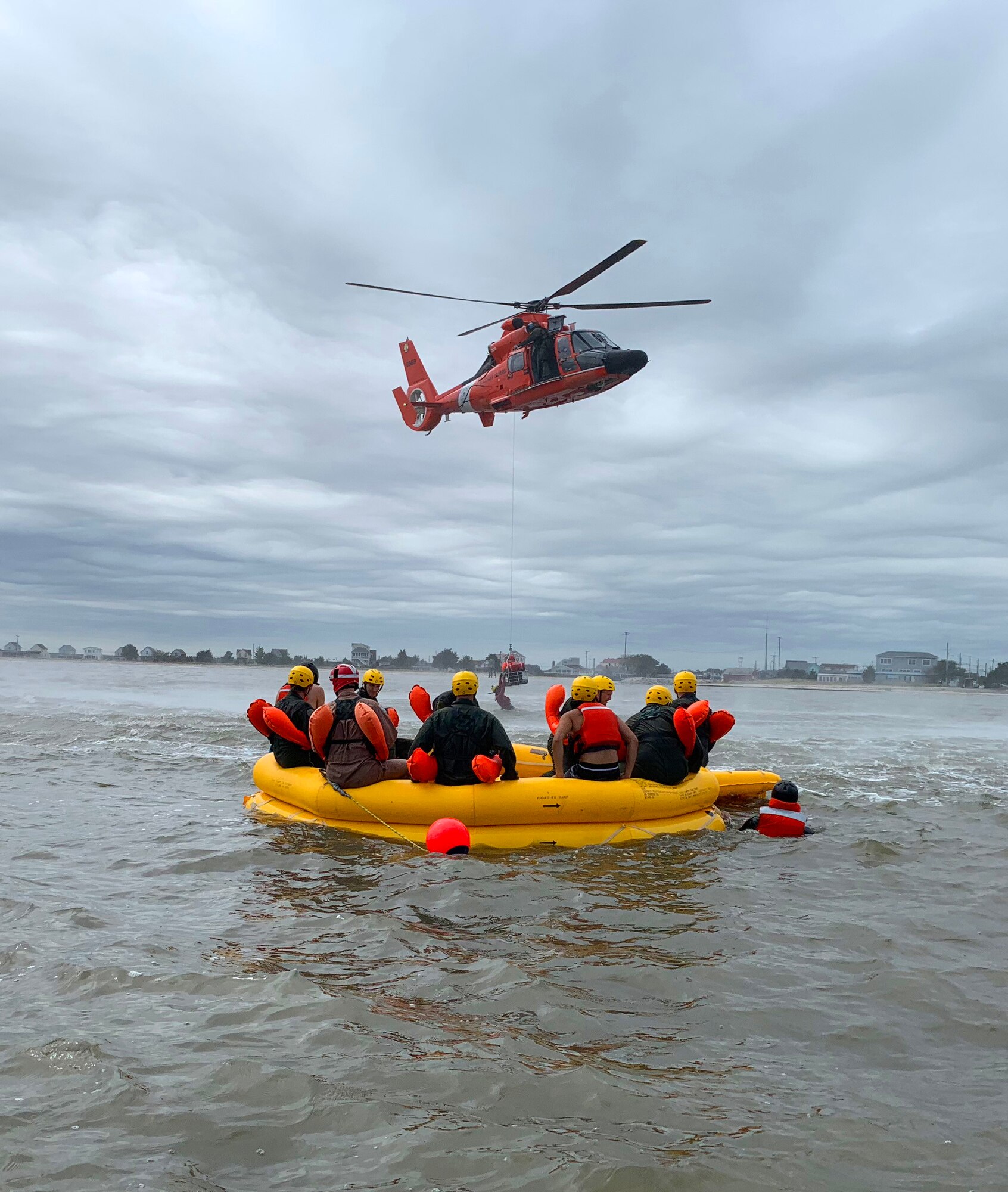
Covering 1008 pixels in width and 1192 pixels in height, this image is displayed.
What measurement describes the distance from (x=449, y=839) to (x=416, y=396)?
16.5 meters

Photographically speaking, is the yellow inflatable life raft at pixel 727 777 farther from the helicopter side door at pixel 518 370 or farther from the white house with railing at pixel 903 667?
the white house with railing at pixel 903 667

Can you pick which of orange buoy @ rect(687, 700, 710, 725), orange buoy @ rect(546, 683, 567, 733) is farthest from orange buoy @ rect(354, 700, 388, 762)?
orange buoy @ rect(687, 700, 710, 725)

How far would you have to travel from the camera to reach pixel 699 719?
882 cm

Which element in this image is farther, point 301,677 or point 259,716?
point 301,677

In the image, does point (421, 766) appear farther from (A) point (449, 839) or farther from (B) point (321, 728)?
(B) point (321, 728)

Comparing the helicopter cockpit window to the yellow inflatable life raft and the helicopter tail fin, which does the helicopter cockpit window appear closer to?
the helicopter tail fin

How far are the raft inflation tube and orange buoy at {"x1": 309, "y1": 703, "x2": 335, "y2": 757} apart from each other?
338 millimetres

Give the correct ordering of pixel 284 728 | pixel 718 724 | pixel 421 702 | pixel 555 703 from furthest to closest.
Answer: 1. pixel 421 702
2. pixel 718 724
3. pixel 555 703
4. pixel 284 728

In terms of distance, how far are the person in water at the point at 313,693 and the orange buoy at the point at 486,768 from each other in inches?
89.6

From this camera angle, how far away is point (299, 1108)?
9.20 ft

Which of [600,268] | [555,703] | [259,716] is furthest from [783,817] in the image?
[600,268]

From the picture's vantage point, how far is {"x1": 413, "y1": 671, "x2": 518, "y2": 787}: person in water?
7531 mm

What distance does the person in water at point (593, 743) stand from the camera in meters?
7.82

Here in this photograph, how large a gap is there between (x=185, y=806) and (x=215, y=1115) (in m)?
6.99
